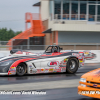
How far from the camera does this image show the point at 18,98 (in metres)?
7.39

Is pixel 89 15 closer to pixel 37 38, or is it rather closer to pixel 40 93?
pixel 37 38

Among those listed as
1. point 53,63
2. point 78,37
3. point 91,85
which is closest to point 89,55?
point 78,37

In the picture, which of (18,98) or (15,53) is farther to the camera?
(15,53)

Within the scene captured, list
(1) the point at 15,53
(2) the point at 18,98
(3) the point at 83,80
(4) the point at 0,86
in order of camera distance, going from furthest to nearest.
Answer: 1. (1) the point at 15,53
2. (4) the point at 0,86
3. (2) the point at 18,98
4. (3) the point at 83,80

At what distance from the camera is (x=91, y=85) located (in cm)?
661

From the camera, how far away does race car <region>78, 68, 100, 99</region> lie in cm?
647

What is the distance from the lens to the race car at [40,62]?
466 inches

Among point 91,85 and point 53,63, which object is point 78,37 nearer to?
point 53,63

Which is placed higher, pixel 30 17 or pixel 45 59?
pixel 30 17

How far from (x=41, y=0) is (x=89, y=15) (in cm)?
770

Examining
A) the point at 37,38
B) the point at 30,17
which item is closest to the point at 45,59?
the point at 37,38

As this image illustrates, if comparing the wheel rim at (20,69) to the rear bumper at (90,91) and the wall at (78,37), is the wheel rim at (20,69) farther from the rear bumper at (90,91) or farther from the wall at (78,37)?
the wall at (78,37)

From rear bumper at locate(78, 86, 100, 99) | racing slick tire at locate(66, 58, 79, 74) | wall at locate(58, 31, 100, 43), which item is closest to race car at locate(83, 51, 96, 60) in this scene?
racing slick tire at locate(66, 58, 79, 74)

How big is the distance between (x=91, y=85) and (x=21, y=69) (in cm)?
600
